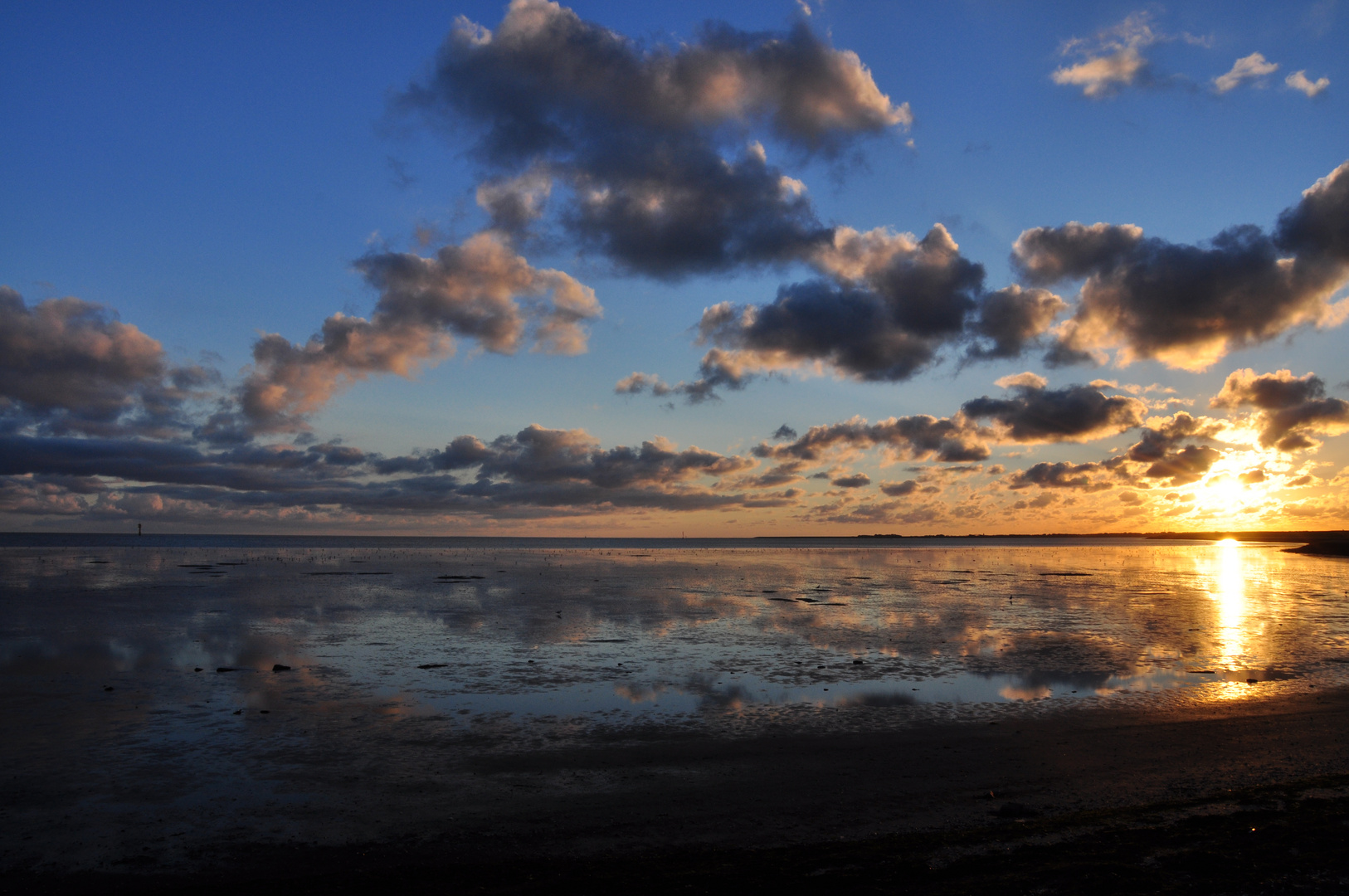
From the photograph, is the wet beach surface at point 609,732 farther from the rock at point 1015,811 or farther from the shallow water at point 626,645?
the shallow water at point 626,645

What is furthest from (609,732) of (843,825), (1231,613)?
(1231,613)

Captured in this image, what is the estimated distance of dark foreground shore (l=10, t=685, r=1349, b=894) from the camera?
795 centimetres

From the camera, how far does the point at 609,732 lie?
14734 mm

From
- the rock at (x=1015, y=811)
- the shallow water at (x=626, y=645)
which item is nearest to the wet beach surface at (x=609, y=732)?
the rock at (x=1015, y=811)

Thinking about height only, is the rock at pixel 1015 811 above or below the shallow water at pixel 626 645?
above

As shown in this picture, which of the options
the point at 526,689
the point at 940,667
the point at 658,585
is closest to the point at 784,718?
the point at 526,689

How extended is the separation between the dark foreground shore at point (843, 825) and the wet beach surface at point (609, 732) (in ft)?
0.23

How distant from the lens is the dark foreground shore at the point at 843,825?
7.95 metres

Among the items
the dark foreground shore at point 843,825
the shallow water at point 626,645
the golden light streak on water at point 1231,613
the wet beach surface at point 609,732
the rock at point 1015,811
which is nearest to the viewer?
the dark foreground shore at point 843,825

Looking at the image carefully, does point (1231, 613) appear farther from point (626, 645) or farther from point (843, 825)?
point (843, 825)

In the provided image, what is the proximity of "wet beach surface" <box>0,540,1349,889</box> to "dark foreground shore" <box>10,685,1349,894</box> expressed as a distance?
0.23 ft

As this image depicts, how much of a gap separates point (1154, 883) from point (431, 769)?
1014 cm

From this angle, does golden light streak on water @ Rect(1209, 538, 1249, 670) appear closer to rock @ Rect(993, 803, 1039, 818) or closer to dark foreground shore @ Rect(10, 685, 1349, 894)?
dark foreground shore @ Rect(10, 685, 1349, 894)

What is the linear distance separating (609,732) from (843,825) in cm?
596
